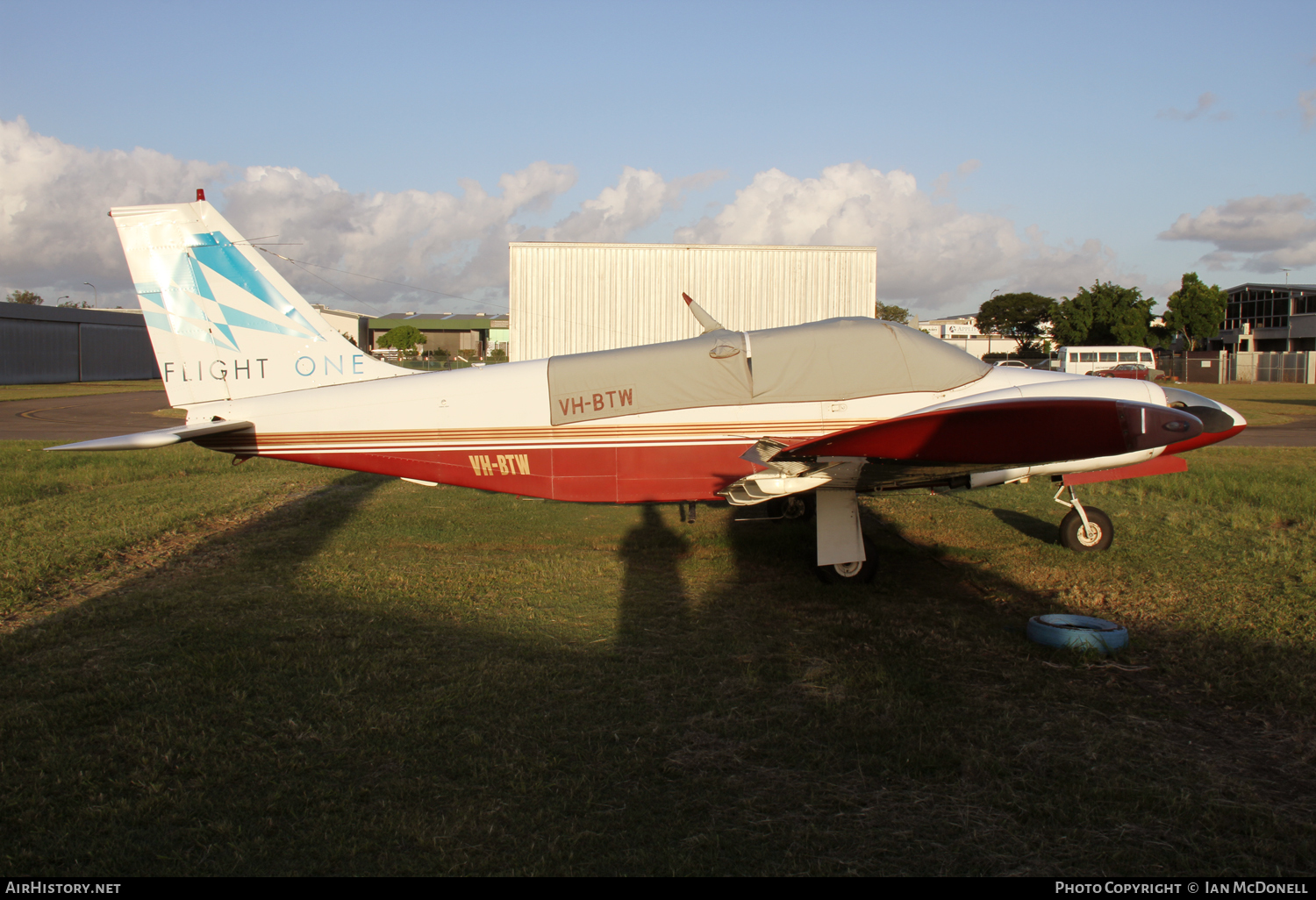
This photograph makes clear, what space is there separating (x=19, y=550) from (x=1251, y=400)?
1516 inches

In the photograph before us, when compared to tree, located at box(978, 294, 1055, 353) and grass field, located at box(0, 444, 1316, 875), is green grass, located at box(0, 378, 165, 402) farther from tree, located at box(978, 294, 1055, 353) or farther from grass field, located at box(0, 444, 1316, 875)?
tree, located at box(978, 294, 1055, 353)

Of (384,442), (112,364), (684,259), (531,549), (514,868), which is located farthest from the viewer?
(112,364)

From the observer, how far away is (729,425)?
7133 millimetres

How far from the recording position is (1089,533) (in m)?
7.87

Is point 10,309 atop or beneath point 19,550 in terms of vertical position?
atop

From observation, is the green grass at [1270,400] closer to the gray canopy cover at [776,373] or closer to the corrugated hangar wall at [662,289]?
the corrugated hangar wall at [662,289]

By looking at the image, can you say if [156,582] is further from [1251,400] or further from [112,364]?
[112,364]

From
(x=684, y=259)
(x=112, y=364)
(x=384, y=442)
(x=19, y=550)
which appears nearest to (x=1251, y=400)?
(x=684, y=259)

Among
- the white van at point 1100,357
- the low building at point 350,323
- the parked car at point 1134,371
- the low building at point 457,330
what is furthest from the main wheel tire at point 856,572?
the low building at point 457,330

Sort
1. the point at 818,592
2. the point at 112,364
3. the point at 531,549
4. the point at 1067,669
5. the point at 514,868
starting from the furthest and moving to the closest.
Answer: the point at 112,364 < the point at 531,549 < the point at 818,592 < the point at 1067,669 < the point at 514,868

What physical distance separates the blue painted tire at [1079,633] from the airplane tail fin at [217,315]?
6.49 meters

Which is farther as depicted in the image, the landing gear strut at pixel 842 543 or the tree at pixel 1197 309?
the tree at pixel 1197 309

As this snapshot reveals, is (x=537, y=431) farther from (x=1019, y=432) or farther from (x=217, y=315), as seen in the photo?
(x=1019, y=432)

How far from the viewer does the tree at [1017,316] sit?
298ft
